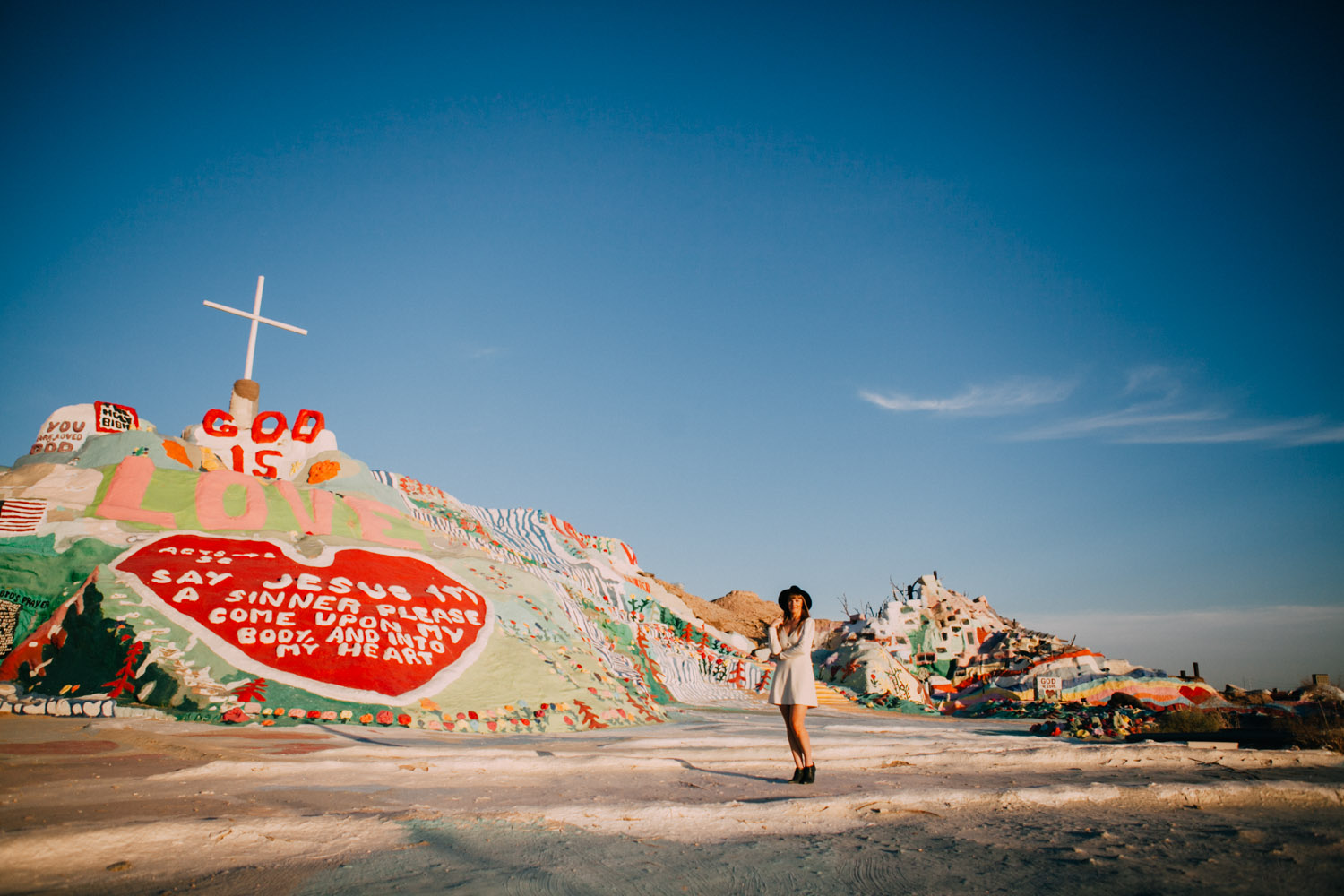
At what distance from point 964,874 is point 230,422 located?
16.9 metres

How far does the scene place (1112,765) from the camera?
6.12 meters

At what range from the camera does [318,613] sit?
32.2 ft

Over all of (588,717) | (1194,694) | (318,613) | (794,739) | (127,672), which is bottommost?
(1194,694)

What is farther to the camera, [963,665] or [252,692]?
[963,665]

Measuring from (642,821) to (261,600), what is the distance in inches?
319

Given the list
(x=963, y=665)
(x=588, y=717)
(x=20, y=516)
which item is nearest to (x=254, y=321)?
(x=20, y=516)

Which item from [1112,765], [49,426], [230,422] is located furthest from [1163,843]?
[49,426]

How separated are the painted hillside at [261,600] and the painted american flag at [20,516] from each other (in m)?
0.03

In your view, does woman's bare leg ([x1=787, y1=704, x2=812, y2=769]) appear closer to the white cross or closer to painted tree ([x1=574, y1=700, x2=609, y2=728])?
painted tree ([x1=574, y1=700, x2=609, y2=728])

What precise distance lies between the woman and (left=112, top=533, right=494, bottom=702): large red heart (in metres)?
5.88

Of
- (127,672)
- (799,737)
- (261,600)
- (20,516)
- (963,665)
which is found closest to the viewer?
(799,737)

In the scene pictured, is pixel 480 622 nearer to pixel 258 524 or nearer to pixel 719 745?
pixel 258 524

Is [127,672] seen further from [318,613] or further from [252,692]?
[318,613]

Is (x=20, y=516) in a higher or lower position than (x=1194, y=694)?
higher
